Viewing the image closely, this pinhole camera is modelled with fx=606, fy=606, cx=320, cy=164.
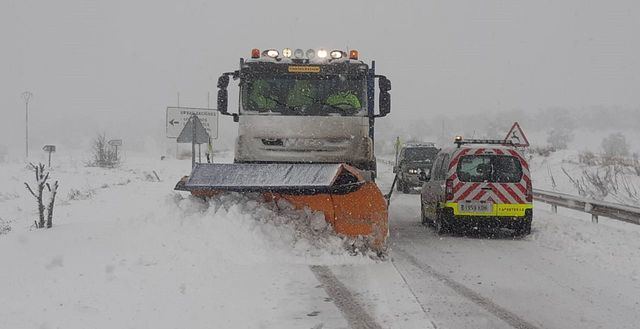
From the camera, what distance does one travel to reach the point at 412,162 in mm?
23719

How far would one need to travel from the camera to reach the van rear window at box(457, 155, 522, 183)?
1132cm

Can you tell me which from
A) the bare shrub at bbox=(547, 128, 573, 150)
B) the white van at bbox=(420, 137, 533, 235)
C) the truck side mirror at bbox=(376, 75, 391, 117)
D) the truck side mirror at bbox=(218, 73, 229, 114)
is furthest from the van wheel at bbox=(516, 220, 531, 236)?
the bare shrub at bbox=(547, 128, 573, 150)

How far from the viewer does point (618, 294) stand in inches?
264

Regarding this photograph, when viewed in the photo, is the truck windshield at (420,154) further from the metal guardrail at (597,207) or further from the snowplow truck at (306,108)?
the snowplow truck at (306,108)


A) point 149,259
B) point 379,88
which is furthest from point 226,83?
point 149,259

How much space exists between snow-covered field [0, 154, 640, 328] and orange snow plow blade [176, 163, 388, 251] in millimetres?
215

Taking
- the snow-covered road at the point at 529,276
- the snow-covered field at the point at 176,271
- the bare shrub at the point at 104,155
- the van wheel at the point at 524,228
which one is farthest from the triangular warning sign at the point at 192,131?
the bare shrub at the point at 104,155

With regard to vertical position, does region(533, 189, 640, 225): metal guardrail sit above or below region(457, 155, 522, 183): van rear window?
below

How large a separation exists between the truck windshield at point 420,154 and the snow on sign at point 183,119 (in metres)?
8.77

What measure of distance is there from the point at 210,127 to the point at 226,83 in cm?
1873

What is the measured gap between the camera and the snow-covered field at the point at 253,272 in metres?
5.32

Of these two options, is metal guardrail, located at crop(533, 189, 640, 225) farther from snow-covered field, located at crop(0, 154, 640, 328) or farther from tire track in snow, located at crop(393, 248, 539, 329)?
tire track in snow, located at crop(393, 248, 539, 329)

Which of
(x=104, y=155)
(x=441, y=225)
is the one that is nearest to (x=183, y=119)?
(x=104, y=155)

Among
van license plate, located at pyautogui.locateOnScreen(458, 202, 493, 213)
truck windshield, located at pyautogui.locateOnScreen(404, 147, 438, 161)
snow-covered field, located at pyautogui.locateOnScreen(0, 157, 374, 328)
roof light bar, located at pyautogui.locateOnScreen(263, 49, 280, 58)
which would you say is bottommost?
snow-covered field, located at pyautogui.locateOnScreen(0, 157, 374, 328)
